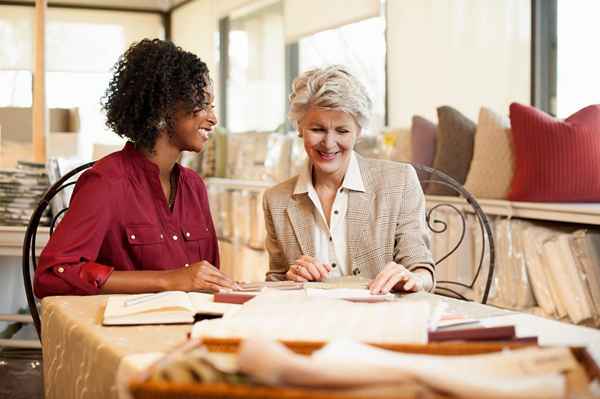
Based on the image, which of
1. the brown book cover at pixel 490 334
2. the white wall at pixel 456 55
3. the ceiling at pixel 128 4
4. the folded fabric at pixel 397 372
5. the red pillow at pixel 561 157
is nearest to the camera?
the folded fabric at pixel 397 372

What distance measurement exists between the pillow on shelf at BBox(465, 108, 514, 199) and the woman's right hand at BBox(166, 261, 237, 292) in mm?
1990

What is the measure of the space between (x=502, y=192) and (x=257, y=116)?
202 inches

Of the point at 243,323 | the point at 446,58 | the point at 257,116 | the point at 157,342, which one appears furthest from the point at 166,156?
the point at 257,116

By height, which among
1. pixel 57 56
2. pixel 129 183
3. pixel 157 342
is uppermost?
pixel 57 56

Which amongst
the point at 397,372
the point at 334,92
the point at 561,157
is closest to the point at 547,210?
the point at 561,157

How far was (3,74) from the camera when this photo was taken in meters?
10.4

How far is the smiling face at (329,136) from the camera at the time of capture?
2.34 meters

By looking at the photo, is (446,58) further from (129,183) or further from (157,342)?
(157,342)

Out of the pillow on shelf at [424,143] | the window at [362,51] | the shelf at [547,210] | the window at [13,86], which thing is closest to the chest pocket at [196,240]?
the shelf at [547,210]

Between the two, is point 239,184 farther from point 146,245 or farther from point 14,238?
point 146,245

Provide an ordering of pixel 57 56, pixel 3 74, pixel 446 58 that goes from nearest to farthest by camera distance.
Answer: pixel 446 58 → pixel 3 74 → pixel 57 56

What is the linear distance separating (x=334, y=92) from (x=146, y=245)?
1.97 feet

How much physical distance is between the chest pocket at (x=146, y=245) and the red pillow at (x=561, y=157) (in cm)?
159

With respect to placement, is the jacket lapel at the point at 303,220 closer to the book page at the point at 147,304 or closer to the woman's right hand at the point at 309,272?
the woman's right hand at the point at 309,272
